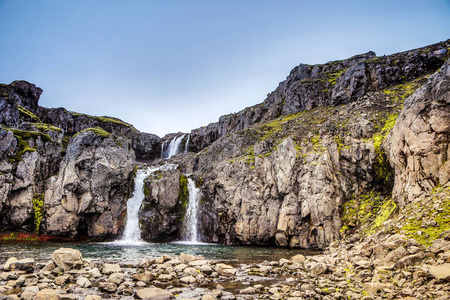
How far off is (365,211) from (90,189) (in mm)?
39983

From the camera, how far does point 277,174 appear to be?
3906 cm

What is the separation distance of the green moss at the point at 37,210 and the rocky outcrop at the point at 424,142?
47343 mm

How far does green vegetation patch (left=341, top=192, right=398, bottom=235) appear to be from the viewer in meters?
26.7

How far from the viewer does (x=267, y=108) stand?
7694 centimetres

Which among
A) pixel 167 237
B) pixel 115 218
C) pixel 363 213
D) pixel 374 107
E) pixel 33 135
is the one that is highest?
pixel 374 107

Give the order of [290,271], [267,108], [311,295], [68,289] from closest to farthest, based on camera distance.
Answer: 1. [311,295]
2. [68,289]
3. [290,271]
4. [267,108]

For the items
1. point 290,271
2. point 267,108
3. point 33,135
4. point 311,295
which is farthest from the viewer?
point 267,108

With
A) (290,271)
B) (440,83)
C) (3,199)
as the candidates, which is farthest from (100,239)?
(440,83)

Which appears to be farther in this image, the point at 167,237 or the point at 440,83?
the point at 167,237

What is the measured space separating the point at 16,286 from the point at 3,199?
106 feet

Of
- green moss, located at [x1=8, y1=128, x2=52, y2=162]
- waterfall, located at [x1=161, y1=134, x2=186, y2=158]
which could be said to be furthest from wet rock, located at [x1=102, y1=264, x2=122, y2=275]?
waterfall, located at [x1=161, y1=134, x2=186, y2=158]

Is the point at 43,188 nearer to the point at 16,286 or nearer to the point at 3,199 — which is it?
the point at 3,199

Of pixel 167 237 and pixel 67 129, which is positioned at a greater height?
pixel 67 129

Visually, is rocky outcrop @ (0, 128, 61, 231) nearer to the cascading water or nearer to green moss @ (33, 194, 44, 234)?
green moss @ (33, 194, 44, 234)
